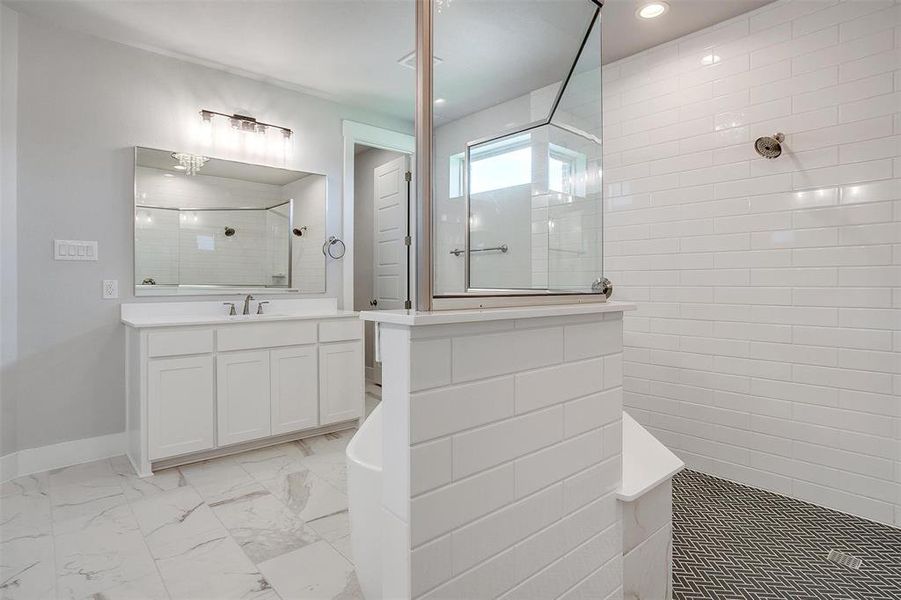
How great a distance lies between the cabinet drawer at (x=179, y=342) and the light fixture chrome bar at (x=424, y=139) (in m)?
2.24

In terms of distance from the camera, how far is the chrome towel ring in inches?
149

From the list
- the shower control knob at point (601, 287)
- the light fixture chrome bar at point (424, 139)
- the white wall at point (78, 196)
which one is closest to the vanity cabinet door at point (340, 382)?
the white wall at point (78, 196)

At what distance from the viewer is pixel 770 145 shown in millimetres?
2410

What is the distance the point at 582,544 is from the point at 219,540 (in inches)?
59.9

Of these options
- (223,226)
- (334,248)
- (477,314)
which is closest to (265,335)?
(223,226)

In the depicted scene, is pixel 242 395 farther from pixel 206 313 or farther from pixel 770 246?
pixel 770 246

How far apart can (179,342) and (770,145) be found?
335 cm

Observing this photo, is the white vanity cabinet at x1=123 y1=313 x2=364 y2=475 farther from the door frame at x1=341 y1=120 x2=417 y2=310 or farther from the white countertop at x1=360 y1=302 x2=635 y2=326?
the white countertop at x1=360 y1=302 x2=635 y2=326

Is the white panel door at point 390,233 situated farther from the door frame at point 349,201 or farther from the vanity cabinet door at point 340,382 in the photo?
the vanity cabinet door at point 340,382

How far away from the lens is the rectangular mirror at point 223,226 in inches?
120

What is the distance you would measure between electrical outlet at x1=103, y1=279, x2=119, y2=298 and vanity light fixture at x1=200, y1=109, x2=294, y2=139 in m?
1.24

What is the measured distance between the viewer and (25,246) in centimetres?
265

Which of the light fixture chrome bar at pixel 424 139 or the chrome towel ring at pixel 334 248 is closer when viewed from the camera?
the light fixture chrome bar at pixel 424 139

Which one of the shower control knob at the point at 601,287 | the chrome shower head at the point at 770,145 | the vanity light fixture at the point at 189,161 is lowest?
the shower control knob at the point at 601,287
